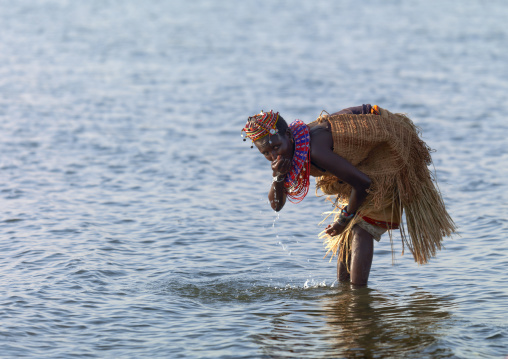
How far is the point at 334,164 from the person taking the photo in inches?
230

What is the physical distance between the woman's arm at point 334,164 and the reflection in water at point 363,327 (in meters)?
1.02

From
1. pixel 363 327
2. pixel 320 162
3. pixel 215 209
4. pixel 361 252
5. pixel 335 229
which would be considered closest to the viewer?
pixel 320 162

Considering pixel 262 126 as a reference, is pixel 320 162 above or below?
below

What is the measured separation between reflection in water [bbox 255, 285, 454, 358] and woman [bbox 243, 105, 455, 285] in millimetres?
272

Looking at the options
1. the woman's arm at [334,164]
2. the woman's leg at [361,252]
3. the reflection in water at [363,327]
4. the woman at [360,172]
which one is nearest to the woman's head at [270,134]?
the woman at [360,172]

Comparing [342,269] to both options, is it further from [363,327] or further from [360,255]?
[363,327]

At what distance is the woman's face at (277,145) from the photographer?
582cm

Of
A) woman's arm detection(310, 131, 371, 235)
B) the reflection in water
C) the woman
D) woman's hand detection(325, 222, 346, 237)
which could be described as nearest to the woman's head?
the woman

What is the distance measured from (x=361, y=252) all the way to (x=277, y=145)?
124 centimetres

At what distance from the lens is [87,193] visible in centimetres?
1012

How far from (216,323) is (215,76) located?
1343 centimetres

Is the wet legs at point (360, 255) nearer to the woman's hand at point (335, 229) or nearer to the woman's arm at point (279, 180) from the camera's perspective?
the woman's hand at point (335, 229)

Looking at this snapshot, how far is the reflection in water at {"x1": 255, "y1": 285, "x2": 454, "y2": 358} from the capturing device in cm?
562

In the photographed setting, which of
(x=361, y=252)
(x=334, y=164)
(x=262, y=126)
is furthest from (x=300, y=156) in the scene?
(x=361, y=252)
